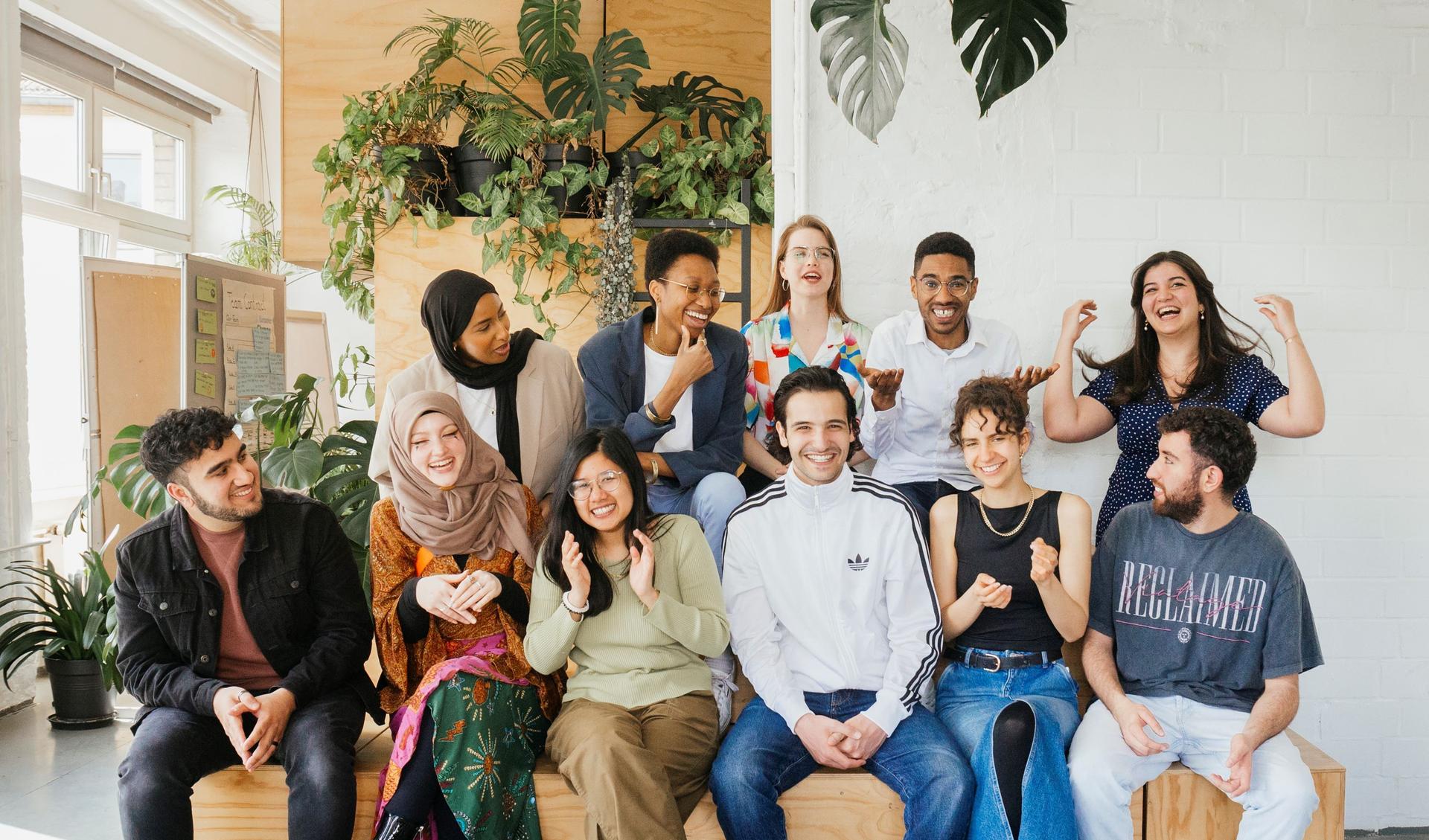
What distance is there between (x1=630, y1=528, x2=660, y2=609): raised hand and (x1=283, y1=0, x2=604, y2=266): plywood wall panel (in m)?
2.85

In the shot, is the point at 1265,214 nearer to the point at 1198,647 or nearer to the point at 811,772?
the point at 1198,647

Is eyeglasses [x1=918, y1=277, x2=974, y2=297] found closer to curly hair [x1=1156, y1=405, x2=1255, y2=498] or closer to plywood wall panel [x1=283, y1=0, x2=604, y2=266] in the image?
curly hair [x1=1156, y1=405, x2=1255, y2=498]

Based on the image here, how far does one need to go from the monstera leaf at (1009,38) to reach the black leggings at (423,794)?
71.7 inches

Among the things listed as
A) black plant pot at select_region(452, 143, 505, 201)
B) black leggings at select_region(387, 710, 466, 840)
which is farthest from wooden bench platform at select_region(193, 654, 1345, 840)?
black plant pot at select_region(452, 143, 505, 201)

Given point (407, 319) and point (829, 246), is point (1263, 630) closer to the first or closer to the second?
point (829, 246)

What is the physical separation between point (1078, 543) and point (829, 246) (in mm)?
1025

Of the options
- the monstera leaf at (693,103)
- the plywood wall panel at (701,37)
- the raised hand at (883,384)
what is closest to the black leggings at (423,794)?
the raised hand at (883,384)

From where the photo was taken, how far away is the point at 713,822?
208 centimetres

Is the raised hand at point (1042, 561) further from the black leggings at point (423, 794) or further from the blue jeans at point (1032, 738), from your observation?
the black leggings at point (423, 794)

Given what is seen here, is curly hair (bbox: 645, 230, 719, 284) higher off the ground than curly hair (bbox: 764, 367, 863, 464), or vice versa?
curly hair (bbox: 645, 230, 719, 284)

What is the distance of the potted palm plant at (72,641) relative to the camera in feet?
12.5

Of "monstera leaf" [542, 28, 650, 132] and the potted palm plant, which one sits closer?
the potted palm plant

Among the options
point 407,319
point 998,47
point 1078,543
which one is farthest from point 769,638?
point 407,319

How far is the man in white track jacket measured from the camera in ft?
6.71
